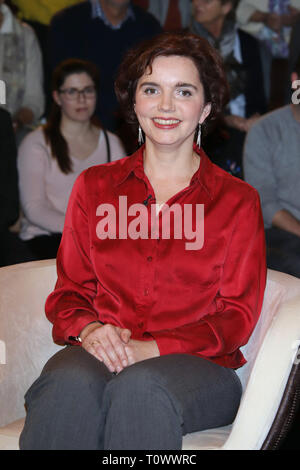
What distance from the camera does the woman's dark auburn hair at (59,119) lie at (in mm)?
3061

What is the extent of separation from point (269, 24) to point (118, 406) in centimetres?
287

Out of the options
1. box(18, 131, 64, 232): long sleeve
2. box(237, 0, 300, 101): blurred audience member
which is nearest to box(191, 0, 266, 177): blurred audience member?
box(237, 0, 300, 101): blurred audience member

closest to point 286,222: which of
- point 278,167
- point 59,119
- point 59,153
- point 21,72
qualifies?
point 278,167

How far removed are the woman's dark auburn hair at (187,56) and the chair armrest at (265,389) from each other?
2.04ft

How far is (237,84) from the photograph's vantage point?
11.7 feet

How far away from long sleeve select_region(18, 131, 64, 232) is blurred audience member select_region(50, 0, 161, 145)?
580mm

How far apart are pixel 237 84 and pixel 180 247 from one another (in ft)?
6.79

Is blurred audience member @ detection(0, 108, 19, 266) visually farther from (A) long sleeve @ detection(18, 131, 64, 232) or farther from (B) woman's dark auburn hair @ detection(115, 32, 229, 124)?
(B) woman's dark auburn hair @ detection(115, 32, 229, 124)

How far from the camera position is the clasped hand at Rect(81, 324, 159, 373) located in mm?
1583

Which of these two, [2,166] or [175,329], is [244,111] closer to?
[2,166]

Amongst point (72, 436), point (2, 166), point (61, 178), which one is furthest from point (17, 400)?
point (61, 178)

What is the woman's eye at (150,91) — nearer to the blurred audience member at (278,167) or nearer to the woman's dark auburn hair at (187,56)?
the woman's dark auburn hair at (187,56)

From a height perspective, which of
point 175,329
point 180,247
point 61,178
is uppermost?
point 180,247

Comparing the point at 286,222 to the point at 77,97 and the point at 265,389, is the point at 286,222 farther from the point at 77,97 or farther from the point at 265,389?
the point at 265,389
